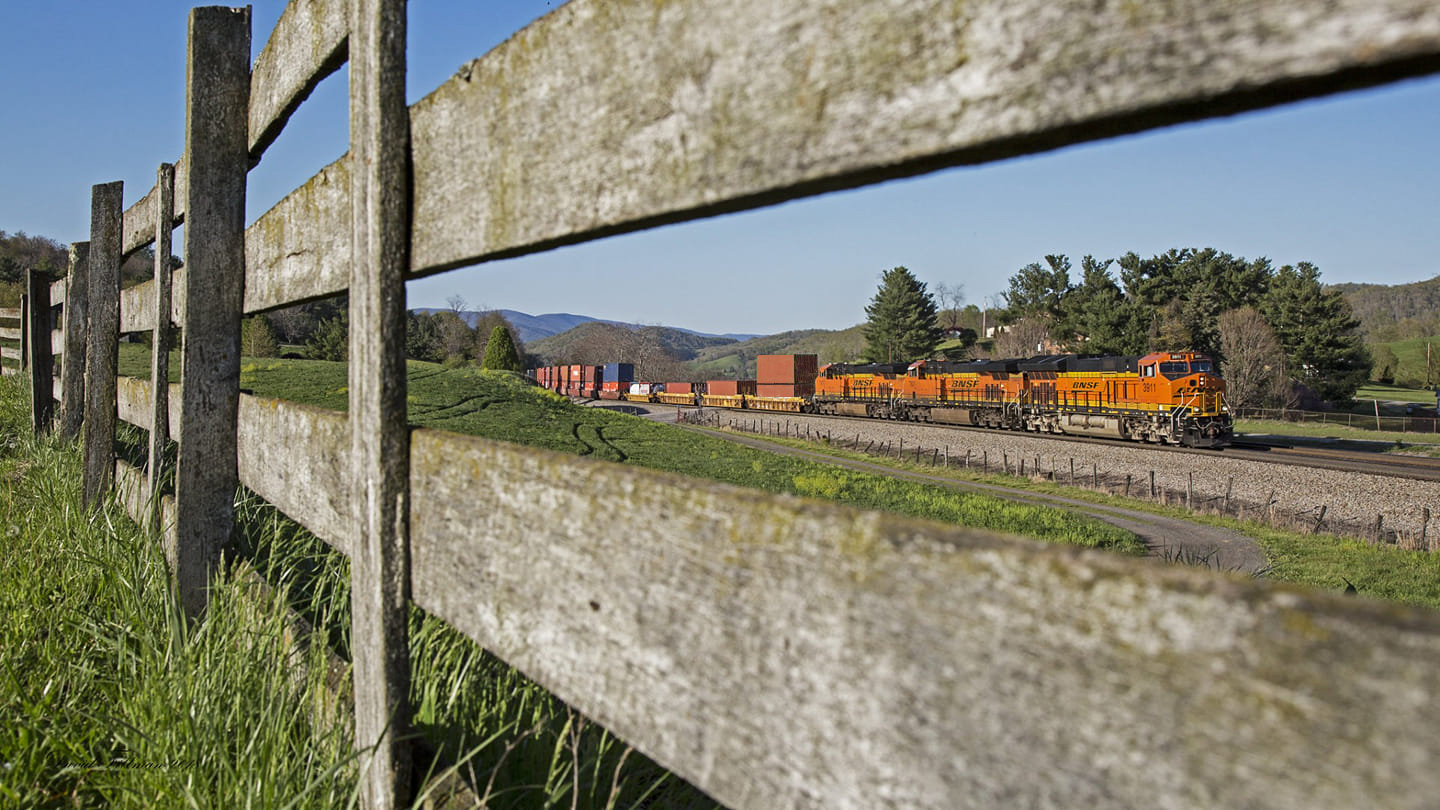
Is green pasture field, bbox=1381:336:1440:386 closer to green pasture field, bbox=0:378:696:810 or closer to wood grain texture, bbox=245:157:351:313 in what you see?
green pasture field, bbox=0:378:696:810

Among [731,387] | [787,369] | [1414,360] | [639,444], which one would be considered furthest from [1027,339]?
[639,444]

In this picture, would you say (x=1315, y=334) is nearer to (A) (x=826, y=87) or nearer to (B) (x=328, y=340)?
(B) (x=328, y=340)

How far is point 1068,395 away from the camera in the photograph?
31250mm

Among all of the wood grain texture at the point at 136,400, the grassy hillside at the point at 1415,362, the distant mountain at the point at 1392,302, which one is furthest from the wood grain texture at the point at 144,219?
the distant mountain at the point at 1392,302

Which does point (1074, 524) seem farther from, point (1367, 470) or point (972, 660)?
point (972, 660)

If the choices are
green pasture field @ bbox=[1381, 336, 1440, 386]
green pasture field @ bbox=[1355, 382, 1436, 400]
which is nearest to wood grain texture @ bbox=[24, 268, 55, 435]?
green pasture field @ bbox=[1355, 382, 1436, 400]

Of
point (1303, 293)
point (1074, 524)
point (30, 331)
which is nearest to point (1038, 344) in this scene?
point (1303, 293)

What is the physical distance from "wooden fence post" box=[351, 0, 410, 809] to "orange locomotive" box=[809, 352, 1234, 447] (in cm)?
2925

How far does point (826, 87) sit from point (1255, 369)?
197ft

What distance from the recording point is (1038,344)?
7269 cm

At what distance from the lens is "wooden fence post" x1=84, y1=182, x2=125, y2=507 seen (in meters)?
4.86

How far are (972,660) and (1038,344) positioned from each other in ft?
254

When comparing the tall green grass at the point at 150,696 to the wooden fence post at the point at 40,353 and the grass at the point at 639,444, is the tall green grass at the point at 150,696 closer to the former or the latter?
the wooden fence post at the point at 40,353

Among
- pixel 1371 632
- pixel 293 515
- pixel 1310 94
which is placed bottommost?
pixel 293 515
